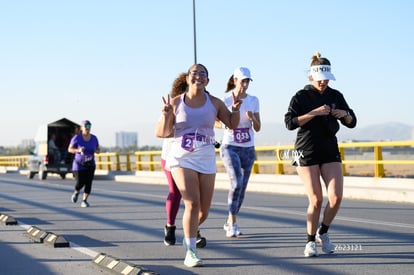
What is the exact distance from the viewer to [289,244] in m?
8.86

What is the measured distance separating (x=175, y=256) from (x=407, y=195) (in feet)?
28.3

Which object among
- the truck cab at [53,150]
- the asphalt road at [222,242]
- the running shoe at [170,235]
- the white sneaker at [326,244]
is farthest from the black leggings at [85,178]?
the truck cab at [53,150]

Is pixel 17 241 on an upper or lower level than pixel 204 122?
lower

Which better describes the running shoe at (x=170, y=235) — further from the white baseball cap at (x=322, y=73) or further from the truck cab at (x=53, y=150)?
the truck cab at (x=53, y=150)

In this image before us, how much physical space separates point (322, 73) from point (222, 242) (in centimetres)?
261

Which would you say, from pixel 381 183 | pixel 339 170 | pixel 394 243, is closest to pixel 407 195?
pixel 381 183

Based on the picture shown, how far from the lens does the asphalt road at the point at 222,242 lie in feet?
23.6

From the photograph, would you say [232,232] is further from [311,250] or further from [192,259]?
[192,259]

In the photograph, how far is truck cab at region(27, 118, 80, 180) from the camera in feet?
110

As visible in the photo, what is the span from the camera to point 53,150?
113ft

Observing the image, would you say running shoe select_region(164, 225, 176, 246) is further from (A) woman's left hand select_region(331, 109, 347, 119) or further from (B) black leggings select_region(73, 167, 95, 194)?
(B) black leggings select_region(73, 167, 95, 194)

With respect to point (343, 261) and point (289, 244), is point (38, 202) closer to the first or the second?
point (289, 244)

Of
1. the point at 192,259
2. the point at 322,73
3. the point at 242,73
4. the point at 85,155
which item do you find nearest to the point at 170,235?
the point at 192,259

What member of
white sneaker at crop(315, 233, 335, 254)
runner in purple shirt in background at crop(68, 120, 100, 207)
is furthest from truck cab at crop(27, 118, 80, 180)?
white sneaker at crop(315, 233, 335, 254)
